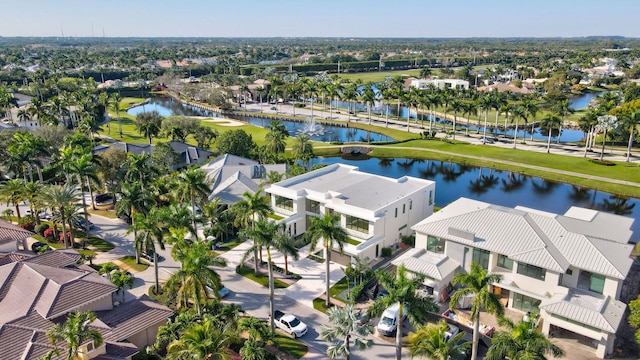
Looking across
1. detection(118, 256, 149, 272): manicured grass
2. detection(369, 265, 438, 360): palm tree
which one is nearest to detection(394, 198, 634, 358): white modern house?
detection(369, 265, 438, 360): palm tree

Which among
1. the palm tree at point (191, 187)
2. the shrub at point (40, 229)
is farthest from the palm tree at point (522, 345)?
the shrub at point (40, 229)

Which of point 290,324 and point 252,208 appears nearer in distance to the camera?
point 290,324

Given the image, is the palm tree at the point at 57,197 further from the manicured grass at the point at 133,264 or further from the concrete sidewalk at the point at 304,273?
the concrete sidewalk at the point at 304,273

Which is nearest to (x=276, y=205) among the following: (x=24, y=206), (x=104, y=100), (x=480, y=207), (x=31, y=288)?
(x=480, y=207)

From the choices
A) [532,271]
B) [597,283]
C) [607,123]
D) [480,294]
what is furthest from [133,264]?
[607,123]

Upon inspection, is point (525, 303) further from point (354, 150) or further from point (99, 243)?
point (354, 150)

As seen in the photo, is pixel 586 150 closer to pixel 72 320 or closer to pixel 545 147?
pixel 545 147
